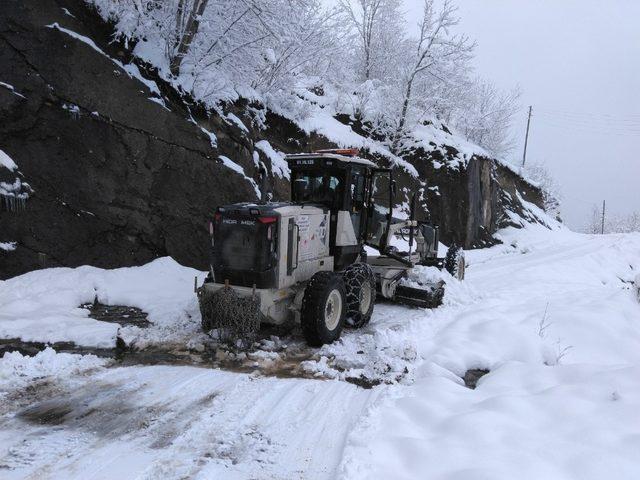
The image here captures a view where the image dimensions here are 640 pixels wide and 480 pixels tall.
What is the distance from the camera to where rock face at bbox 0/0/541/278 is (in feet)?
28.0

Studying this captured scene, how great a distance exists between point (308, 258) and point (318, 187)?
1389 mm

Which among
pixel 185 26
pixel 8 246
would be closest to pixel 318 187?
pixel 8 246

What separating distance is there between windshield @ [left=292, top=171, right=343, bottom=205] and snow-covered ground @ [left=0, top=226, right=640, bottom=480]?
227cm

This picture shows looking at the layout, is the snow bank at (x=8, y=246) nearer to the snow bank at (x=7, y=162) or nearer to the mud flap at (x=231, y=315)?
the snow bank at (x=7, y=162)

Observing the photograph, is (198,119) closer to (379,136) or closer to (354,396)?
(354,396)

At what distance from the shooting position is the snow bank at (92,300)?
638 cm

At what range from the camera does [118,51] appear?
1023 cm

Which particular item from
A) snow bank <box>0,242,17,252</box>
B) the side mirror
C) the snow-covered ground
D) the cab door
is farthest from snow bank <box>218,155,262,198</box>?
snow bank <box>0,242,17,252</box>

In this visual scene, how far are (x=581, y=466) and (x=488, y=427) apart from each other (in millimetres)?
747

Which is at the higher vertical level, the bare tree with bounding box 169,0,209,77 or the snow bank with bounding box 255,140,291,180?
the bare tree with bounding box 169,0,209,77

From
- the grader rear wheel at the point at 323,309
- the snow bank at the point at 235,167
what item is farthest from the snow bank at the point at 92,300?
the snow bank at the point at 235,167

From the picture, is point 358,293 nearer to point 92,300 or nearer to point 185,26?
point 92,300

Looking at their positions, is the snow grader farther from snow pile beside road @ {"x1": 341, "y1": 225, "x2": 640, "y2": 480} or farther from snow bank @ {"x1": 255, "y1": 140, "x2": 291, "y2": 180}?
snow bank @ {"x1": 255, "y1": 140, "x2": 291, "y2": 180}

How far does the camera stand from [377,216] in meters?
9.09
